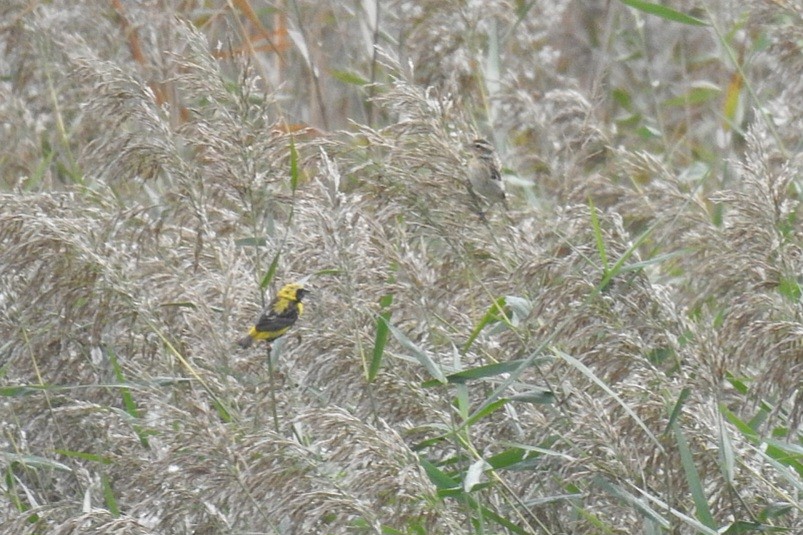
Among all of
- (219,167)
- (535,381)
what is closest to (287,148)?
(219,167)

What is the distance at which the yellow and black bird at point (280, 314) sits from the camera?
2648 millimetres

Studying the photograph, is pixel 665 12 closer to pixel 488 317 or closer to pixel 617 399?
pixel 488 317

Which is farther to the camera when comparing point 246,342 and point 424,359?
point 246,342

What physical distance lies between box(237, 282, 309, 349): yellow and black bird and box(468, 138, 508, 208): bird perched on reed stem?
448 millimetres

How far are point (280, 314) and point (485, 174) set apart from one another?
593 mm

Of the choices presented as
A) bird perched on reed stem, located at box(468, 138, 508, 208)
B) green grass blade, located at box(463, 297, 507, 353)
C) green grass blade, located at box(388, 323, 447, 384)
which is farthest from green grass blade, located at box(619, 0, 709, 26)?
green grass blade, located at box(388, 323, 447, 384)

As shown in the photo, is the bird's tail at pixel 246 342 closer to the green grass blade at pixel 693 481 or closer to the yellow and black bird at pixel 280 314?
the yellow and black bird at pixel 280 314

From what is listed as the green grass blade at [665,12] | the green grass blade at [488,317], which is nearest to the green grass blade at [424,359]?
the green grass blade at [488,317]

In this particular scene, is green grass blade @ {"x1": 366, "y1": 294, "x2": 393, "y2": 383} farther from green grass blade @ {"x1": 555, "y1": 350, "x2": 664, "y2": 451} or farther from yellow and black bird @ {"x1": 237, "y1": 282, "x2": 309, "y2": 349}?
green grass blade @ {"x1": 555, "y1": 350, "x2": 664, "y2": 451}

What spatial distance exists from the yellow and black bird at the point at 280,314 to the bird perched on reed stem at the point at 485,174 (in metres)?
0.45

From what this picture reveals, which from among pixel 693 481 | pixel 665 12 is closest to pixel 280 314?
pixel 693 481

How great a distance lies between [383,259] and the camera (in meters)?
2.76

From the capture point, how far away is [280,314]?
2650 millimetres

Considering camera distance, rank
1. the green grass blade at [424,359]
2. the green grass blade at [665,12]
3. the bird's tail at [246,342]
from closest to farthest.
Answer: the green grass blade at [424,359] → the bird's tail at [246,342] → the green grass blade at [665,12]
